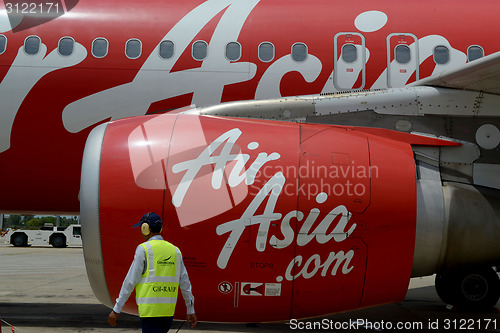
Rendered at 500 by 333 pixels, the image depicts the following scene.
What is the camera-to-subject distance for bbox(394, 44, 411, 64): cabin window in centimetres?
657

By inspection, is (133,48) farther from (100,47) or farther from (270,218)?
(270,218)

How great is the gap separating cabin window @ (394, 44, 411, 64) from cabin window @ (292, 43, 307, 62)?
3.71ft

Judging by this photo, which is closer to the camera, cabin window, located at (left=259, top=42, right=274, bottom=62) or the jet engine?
the jet engine

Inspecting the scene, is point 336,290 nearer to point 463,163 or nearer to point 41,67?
point 463,163

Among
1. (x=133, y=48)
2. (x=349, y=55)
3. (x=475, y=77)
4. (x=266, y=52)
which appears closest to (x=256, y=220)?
(x=475, y=77)

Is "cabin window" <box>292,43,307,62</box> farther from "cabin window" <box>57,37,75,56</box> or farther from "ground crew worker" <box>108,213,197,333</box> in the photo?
"ground crew worker" <box>108,213,197,333</box>

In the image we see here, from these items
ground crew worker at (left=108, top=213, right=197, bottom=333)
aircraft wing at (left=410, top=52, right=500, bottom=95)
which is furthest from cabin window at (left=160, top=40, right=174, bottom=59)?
ground crew worker at (left=108, top=213, right=197, bottom=333)

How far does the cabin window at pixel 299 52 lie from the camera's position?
21.4 feet

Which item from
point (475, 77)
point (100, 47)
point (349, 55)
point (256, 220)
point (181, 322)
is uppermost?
point (100, 47)

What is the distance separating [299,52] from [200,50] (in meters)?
1.22

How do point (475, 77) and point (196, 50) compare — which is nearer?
point (475, 77)

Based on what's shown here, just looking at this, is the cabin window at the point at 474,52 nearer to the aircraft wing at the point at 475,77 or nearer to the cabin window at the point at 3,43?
the aircraft wing at the point at 475,77

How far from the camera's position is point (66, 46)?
257 inches

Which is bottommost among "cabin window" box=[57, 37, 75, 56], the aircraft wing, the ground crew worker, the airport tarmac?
the airport tarmac
